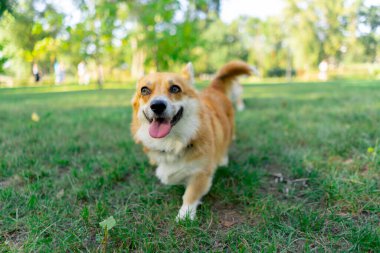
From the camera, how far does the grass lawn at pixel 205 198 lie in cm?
160

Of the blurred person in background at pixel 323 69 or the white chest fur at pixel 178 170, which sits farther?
the blurred person in background at pixel 323 69

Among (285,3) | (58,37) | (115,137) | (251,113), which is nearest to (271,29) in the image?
(285,3)

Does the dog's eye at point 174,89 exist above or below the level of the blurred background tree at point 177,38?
below

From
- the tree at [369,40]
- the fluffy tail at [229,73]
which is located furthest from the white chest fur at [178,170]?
the tree at [369,40]

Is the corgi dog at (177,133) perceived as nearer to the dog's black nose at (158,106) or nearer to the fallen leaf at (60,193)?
the dog's black nose at (158,106)

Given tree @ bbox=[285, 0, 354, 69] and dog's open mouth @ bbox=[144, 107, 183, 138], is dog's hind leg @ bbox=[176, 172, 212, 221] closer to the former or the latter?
dog's open mouth @ bbox=[144, 107, 183, 138]

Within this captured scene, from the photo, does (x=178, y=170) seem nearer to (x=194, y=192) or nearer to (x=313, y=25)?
(x=194, y=192)

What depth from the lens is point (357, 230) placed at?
5.26 ft

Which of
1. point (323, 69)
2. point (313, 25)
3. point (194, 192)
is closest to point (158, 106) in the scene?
point (194, 192)

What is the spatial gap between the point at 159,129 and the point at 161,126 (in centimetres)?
3

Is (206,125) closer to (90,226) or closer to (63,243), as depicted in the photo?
(90,226)

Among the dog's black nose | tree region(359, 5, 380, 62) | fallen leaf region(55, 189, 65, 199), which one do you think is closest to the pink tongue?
the dog's black nose

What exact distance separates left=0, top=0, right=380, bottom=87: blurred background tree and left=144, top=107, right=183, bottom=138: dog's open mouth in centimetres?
136

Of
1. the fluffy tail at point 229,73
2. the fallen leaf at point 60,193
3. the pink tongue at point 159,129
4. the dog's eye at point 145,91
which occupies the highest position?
the fluffy tail at point 229,73
